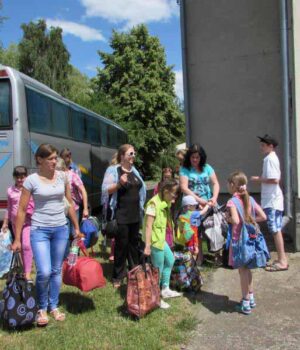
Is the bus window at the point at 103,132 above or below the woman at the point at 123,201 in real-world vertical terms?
above

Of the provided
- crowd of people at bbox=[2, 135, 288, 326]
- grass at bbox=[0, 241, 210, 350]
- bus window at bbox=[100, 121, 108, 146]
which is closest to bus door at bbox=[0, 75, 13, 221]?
crowd of people at bbox=[2, 135, 288, 326]

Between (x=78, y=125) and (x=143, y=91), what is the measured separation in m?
24.6

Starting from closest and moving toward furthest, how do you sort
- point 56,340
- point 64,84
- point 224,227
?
point 56,340 → point 224,227 → point 64,84

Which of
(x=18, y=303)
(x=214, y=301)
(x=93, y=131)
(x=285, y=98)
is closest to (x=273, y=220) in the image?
(x=214, y=301)

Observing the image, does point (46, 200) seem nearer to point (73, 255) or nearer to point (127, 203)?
point (73, 255)

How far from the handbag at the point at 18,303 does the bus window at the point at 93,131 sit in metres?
9.83

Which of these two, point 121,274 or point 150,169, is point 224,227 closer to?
point 121,274

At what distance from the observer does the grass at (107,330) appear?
13.0ft

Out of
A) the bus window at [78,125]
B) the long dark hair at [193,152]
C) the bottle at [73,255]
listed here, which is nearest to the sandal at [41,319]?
the bottle at [73,255]

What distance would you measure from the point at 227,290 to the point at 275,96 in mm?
5292

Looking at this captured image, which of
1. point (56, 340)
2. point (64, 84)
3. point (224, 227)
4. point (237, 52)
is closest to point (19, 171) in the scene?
point (56, 340)

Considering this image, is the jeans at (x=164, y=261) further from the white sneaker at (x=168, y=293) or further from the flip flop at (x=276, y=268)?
the flip flop at (x=276, y=268)

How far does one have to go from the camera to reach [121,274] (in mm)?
5680

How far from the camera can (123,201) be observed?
18.0 feet
